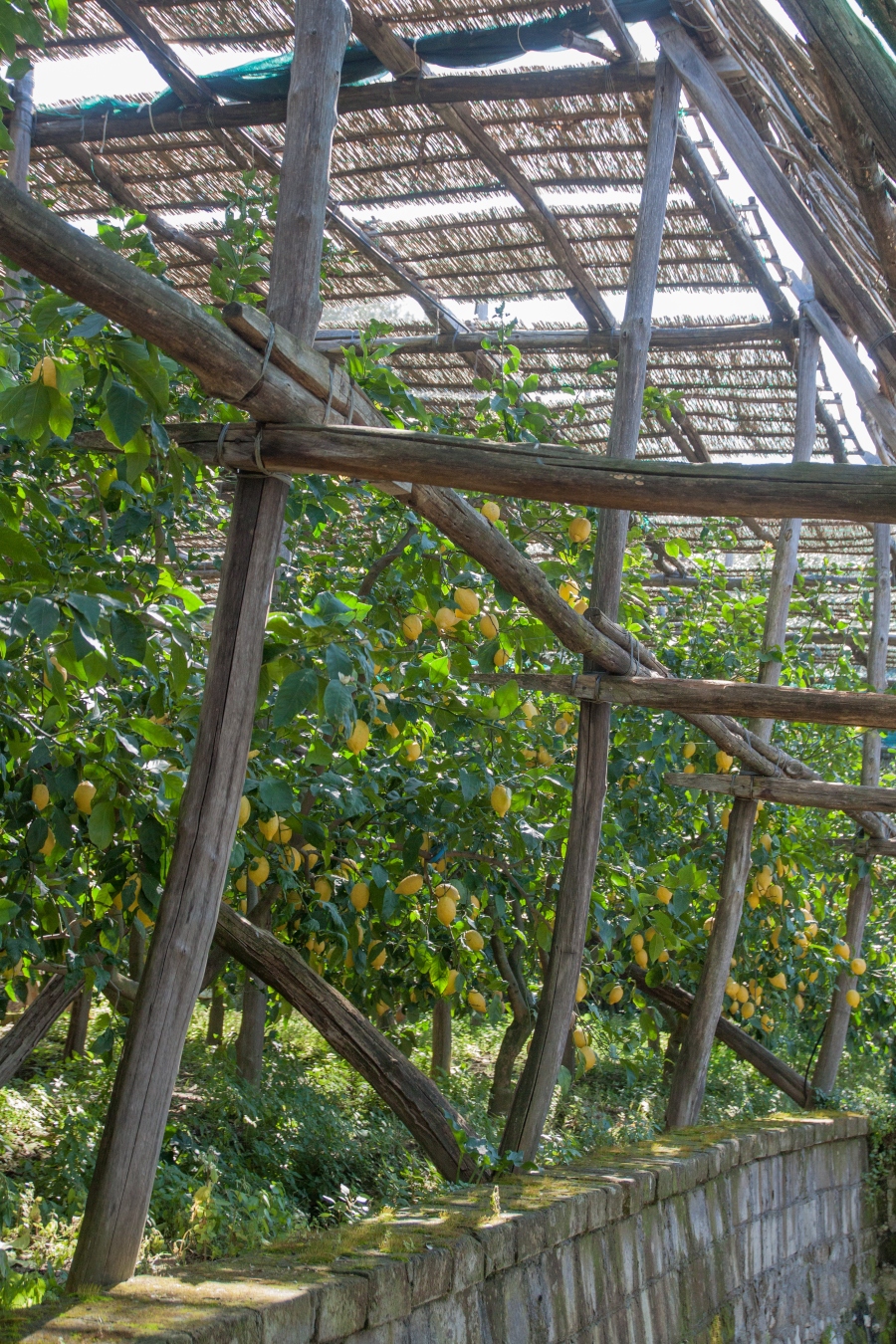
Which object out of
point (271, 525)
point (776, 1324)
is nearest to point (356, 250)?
point (271, 525)

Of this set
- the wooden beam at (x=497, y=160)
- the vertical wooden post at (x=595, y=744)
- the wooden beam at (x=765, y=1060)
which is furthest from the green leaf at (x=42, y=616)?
the wooden beam at (x=765, y=1060)

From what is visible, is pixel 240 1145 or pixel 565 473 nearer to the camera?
pixel 565 473

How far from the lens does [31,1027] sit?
3.67 metres

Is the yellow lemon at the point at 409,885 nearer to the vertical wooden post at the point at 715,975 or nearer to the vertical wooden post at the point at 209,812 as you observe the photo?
the vertical wooden post at the point at 209,812

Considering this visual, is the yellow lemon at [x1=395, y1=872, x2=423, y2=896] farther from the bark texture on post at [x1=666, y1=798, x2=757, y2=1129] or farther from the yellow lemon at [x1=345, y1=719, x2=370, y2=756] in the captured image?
the bark texture on post at [x1=666, y1=798, x2=757, y2=1129]

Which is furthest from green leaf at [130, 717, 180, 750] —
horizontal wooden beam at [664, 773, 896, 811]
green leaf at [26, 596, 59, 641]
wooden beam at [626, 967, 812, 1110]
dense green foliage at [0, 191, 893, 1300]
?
wooden beam at [626, 967, 812, 1110]

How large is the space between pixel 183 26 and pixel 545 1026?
4271 millimetres

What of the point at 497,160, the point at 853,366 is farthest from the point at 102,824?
the point at 497,160

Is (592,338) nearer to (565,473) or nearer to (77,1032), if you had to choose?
(565,473)

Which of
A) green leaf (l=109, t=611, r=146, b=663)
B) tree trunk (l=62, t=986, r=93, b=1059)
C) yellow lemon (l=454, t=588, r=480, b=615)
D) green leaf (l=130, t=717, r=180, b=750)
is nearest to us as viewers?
green leaf (l=109, t=611, r=146, b=663)

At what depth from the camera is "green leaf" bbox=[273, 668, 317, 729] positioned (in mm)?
2078

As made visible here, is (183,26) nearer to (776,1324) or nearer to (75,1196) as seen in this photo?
(75,1196)

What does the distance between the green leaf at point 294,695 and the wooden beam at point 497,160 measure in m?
3.28

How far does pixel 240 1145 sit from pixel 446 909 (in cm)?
197
